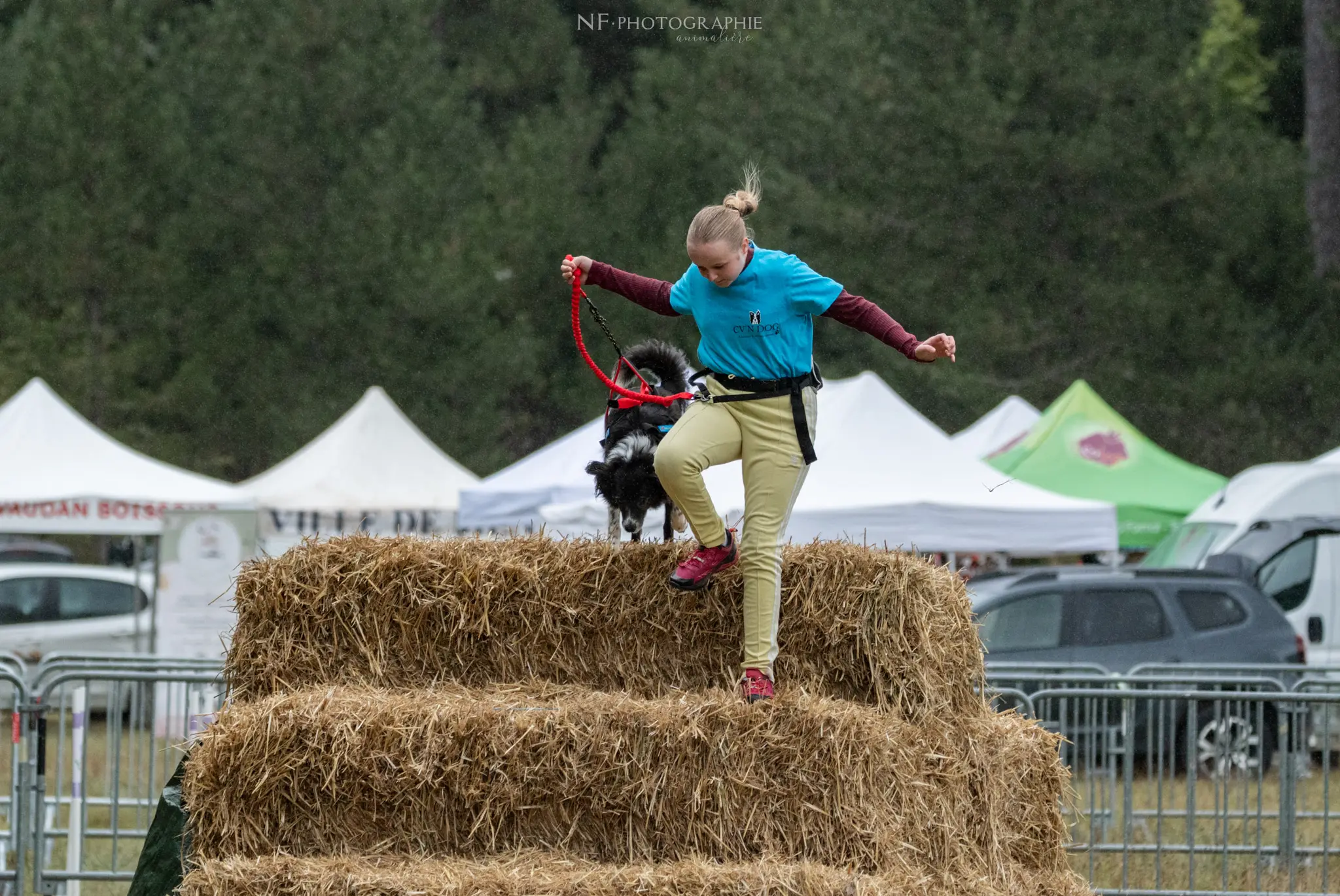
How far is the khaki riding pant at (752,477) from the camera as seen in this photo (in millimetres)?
5062

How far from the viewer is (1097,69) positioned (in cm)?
2708

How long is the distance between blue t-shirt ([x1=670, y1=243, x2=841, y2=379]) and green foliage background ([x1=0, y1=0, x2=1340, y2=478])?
72.1ft

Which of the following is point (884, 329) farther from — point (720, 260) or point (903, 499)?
point (903, 499)

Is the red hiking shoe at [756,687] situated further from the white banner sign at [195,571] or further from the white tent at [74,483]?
the white tent at [74,483]

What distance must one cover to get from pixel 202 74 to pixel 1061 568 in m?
22.2

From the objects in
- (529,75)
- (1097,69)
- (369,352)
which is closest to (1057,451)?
(1097,69)

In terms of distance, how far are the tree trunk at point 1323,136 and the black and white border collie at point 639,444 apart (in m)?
23.8

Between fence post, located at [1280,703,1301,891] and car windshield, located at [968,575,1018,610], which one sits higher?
car windshield, located at [968,575,1018,610]

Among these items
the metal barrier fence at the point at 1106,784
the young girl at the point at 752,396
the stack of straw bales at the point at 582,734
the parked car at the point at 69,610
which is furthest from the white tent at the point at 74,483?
the young girl at the point at 752,396

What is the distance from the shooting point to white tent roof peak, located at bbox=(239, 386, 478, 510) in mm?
19219

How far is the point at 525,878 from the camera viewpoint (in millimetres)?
4691

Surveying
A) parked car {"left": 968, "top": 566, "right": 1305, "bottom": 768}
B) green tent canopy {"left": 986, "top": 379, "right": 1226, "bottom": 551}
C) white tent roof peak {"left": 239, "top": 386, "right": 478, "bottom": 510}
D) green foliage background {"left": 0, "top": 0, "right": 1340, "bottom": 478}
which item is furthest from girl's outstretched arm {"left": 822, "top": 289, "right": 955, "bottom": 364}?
green foliage background {"left": 0, "top": 0, "right": 1340, "bottom": 478}

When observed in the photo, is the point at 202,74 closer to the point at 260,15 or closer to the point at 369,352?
the point at 260,15

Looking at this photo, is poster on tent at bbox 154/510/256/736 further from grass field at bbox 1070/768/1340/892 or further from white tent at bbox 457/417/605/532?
grass field at bbox 1070/768/1340/892
